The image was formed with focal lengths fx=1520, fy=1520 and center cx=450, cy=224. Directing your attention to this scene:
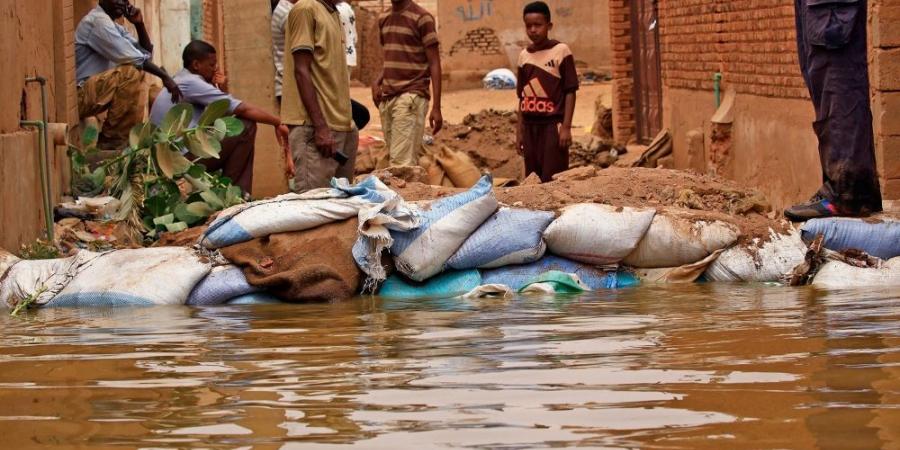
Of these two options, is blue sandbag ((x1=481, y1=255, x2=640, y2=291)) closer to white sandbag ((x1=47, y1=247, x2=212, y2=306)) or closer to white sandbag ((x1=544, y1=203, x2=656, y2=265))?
white sandbag ((x1=544, y1=203, x2=656, y2=265))

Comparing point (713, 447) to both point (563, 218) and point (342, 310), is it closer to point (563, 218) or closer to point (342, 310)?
point (342, 310)

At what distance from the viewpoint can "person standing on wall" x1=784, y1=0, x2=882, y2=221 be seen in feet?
21.3

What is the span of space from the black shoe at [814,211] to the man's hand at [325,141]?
2.77 m

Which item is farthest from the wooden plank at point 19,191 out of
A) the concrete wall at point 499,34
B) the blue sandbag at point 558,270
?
the concrete wall at point 499,34

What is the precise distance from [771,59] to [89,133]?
4571 mm

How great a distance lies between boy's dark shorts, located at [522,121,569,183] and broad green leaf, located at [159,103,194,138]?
2.70 m

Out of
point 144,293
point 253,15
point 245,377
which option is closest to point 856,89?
point 144,293

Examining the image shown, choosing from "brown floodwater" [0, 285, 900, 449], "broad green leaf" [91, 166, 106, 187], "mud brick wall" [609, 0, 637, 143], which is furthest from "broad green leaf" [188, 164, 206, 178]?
"mud brick wall" [609, 0, 637, 143]

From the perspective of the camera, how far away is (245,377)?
406 cm

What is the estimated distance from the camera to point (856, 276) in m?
5.94

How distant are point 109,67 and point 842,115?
6.11 m

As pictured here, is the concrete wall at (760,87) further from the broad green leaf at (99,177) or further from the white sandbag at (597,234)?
the broad green leaf at (99,177)

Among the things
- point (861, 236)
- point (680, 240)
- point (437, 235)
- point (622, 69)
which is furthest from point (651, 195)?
point (622, 69)

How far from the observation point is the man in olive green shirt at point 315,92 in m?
8.30
